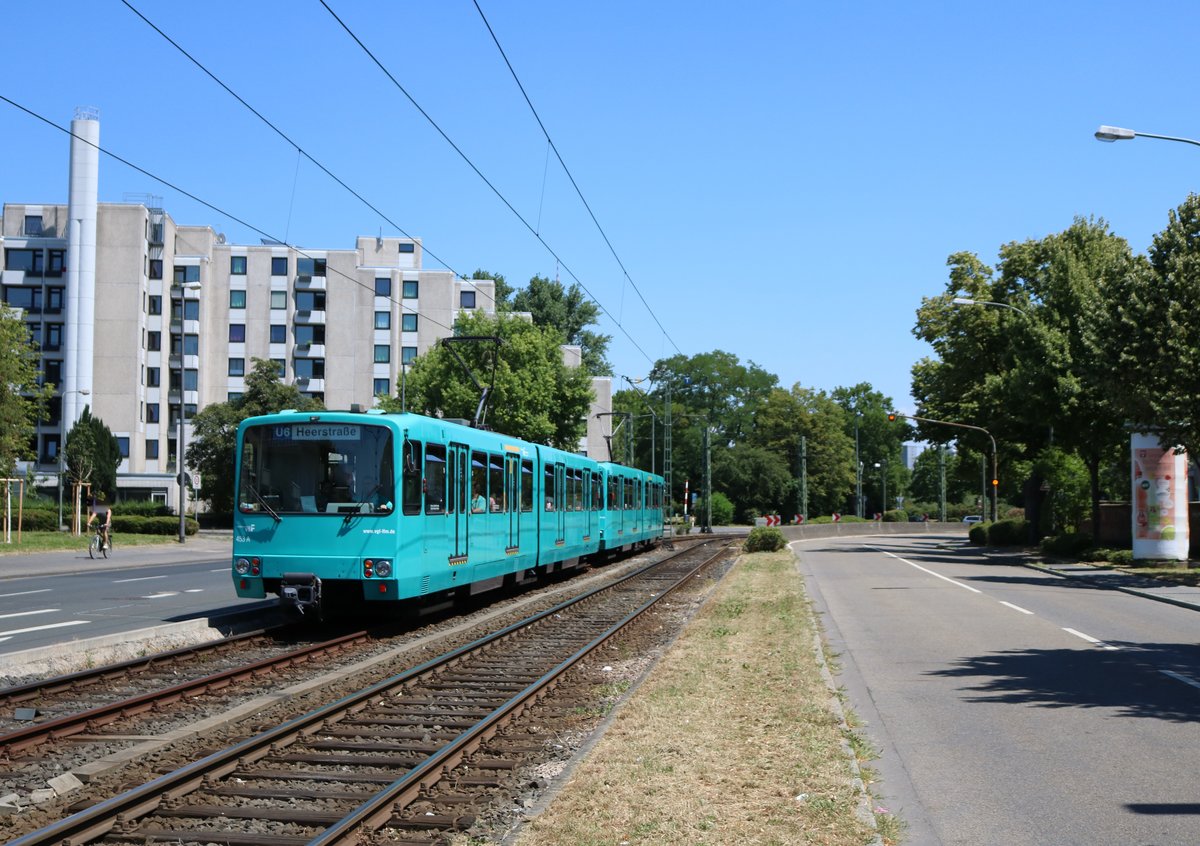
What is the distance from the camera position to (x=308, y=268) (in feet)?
270

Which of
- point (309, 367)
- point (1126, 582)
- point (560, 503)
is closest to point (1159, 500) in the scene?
point (1126, 582)

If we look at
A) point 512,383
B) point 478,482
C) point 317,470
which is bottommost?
point 478,482

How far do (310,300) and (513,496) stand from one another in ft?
208

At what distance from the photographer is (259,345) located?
81.8m

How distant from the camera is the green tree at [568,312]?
10219 centimetres

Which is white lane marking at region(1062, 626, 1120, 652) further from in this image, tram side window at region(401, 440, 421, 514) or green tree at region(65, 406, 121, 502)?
green tree at region(65, 406, 121, 502)

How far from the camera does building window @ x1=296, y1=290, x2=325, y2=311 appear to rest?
8219cm

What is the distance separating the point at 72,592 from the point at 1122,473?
5254 cm

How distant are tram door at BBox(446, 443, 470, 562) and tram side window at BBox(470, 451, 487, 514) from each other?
262mm

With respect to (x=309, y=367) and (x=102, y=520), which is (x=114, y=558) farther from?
(x=309, y=367)

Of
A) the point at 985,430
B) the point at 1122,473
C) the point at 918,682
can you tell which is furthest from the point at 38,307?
the point at 918,682

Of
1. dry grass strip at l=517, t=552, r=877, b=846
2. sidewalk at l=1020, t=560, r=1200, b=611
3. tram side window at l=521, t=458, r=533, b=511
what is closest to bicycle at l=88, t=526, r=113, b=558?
tram side window at l=521, t=458, r=533, b=511

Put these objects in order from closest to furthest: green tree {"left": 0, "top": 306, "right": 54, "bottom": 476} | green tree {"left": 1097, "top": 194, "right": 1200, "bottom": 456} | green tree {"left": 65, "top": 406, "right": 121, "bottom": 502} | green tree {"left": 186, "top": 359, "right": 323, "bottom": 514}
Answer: green tree {"left": 1097, "top": 194, "right": 1200, "bottom": 456} → green tree {"left": 0, "top": 306, "right": 54, "bottom": 476} → green tree {"left": 65, "top": 406, "right": 121, "bottom": 502} → green tree {"left": 186, "top": 359, "right": 323, "bottom": 514}

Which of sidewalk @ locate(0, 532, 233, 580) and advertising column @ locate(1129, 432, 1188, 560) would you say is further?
advertising column @ locate(1129, 432, 1188, 560)
